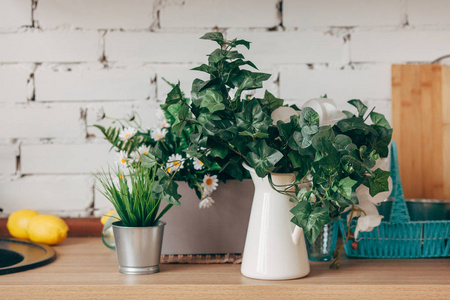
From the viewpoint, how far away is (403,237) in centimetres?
104

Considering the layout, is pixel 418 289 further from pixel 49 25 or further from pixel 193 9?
pixel 49 25

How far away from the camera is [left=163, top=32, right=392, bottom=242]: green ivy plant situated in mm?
774

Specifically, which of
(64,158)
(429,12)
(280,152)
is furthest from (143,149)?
(429,12)

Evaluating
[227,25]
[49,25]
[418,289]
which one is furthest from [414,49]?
[49,25]

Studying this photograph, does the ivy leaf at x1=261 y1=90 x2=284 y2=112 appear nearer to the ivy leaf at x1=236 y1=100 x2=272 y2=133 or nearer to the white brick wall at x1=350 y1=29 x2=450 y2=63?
the ivy leaf at x1=236 y1=100 x2=272 y2=133

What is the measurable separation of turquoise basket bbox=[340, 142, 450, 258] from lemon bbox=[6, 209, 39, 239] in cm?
83

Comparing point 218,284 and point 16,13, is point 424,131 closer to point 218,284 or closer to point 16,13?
point 218,284

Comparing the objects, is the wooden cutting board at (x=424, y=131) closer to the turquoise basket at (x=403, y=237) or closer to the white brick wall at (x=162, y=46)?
the turquoise basket at (x=403, y=237)

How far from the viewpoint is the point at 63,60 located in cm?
136

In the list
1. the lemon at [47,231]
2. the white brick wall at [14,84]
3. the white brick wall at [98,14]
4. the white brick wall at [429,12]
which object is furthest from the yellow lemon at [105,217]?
the white brick wall at [429,12]

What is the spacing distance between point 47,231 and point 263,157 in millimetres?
658

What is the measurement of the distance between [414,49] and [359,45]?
0.54 ft

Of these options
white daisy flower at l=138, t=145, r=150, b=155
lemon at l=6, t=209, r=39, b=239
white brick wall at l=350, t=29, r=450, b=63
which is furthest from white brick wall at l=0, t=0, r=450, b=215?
white daisy flower at l=138, t=145, r=150, b=155

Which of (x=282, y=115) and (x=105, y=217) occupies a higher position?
(x=282, y=115)
